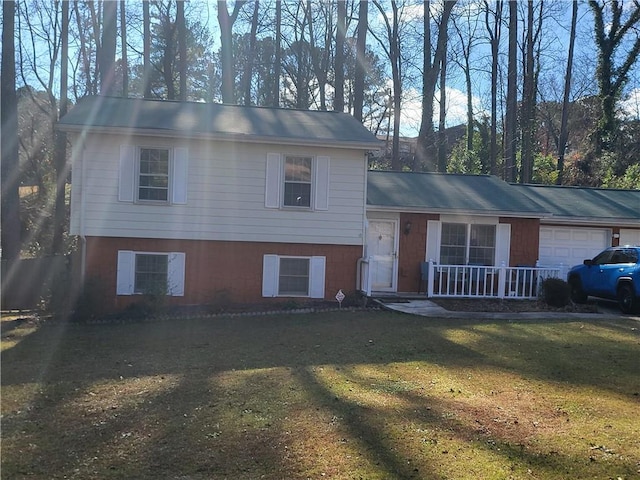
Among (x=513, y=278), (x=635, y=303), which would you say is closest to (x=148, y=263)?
(x=513, y=278)

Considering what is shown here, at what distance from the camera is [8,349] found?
9.20 m

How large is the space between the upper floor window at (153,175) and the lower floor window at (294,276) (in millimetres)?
3342

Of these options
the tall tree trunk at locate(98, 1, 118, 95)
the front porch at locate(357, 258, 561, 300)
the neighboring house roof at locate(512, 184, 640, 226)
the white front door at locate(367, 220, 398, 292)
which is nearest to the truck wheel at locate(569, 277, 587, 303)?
the front porch at locate(357, 258, 561, 300)

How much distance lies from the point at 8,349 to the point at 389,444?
7.35 metres

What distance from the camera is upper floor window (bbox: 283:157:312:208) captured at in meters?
13.7

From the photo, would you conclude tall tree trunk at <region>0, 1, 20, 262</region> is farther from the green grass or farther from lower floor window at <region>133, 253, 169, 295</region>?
the green grass

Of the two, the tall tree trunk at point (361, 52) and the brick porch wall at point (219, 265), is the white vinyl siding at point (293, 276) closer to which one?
the brick porch wall at point (219, 265)

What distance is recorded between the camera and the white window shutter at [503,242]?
1546 cm

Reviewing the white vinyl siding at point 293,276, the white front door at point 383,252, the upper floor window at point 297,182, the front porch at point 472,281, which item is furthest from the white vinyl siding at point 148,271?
the white front door at point 383,252

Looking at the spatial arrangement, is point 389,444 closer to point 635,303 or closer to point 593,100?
point 635,303

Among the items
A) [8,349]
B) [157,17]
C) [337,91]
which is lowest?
[8,349]

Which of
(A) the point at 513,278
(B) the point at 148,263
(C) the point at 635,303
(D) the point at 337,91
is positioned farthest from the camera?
(D) the point at 337,91

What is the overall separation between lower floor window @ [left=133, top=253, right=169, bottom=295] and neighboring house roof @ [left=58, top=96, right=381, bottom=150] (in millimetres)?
2956

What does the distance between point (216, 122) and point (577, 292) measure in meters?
10.7
